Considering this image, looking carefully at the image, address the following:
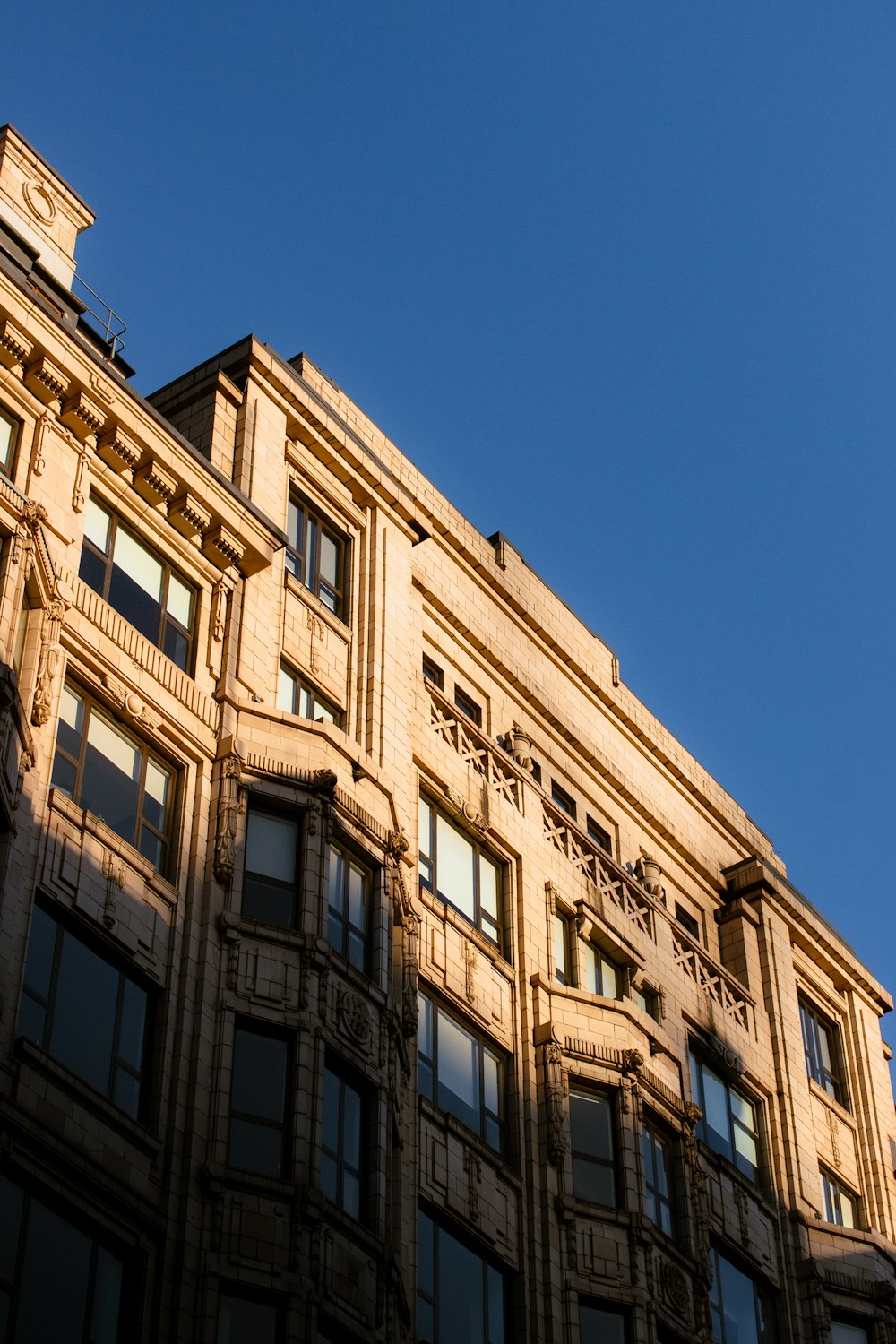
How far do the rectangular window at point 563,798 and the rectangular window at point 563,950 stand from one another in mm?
4180

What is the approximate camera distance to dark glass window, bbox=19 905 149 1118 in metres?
29.6

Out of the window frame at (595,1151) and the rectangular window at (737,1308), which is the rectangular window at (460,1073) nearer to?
the window frame at (595,1151)

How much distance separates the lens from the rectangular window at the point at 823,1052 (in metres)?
52.0

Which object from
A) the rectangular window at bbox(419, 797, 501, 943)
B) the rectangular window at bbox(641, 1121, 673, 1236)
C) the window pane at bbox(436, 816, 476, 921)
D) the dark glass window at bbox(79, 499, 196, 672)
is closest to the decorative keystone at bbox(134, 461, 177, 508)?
the dark glass window at bbox(79, 499, 196, 672)

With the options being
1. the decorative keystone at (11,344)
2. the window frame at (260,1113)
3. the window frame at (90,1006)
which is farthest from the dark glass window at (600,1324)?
the decorative keystone at (11,344)

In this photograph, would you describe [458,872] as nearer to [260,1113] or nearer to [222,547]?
[222,547]

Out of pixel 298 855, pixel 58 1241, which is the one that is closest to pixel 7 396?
pixel 298 855

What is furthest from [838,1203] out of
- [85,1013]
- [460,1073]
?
[85,1013]

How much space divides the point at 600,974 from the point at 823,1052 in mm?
11294

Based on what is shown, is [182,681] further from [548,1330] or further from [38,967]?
[548,1330]

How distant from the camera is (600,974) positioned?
4384 cm

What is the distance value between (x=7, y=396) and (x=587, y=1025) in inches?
593

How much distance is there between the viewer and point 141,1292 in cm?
2859

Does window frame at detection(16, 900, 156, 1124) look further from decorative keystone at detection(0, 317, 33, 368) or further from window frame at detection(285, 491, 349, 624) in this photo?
window frame at detection(285, 491, 349, 624)
